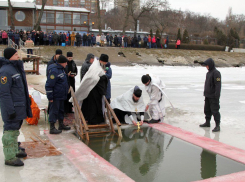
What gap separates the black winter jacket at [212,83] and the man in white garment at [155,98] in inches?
41.6

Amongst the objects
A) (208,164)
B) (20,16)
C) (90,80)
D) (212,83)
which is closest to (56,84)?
(90,80)

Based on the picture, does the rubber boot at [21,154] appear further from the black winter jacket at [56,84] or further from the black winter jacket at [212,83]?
the black winter jacket at [212,83]

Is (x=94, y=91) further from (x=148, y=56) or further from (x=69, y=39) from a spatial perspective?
(x=69, y=39)

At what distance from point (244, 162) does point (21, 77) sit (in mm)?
3735

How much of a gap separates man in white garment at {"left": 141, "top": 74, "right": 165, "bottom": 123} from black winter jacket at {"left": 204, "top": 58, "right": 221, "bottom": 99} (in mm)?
1056

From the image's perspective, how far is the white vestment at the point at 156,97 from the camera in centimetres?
705

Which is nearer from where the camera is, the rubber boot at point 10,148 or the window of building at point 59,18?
the rubber boot at point 10,148

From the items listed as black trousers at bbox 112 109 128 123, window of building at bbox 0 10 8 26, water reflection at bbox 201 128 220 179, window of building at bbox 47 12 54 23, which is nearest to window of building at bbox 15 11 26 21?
window of building at bbox 0 10 8 26

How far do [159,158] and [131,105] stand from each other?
212cm

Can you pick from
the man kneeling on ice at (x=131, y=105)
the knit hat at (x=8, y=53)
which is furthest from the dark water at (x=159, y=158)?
the knit hat at (x=8, y=53)

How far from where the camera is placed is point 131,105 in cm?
696

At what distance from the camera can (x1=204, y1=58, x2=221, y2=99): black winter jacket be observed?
21.7 ft

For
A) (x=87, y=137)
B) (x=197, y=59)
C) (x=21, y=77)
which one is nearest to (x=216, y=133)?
(x=87, y=137)

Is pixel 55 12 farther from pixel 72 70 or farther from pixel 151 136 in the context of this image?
pixel 151 136
